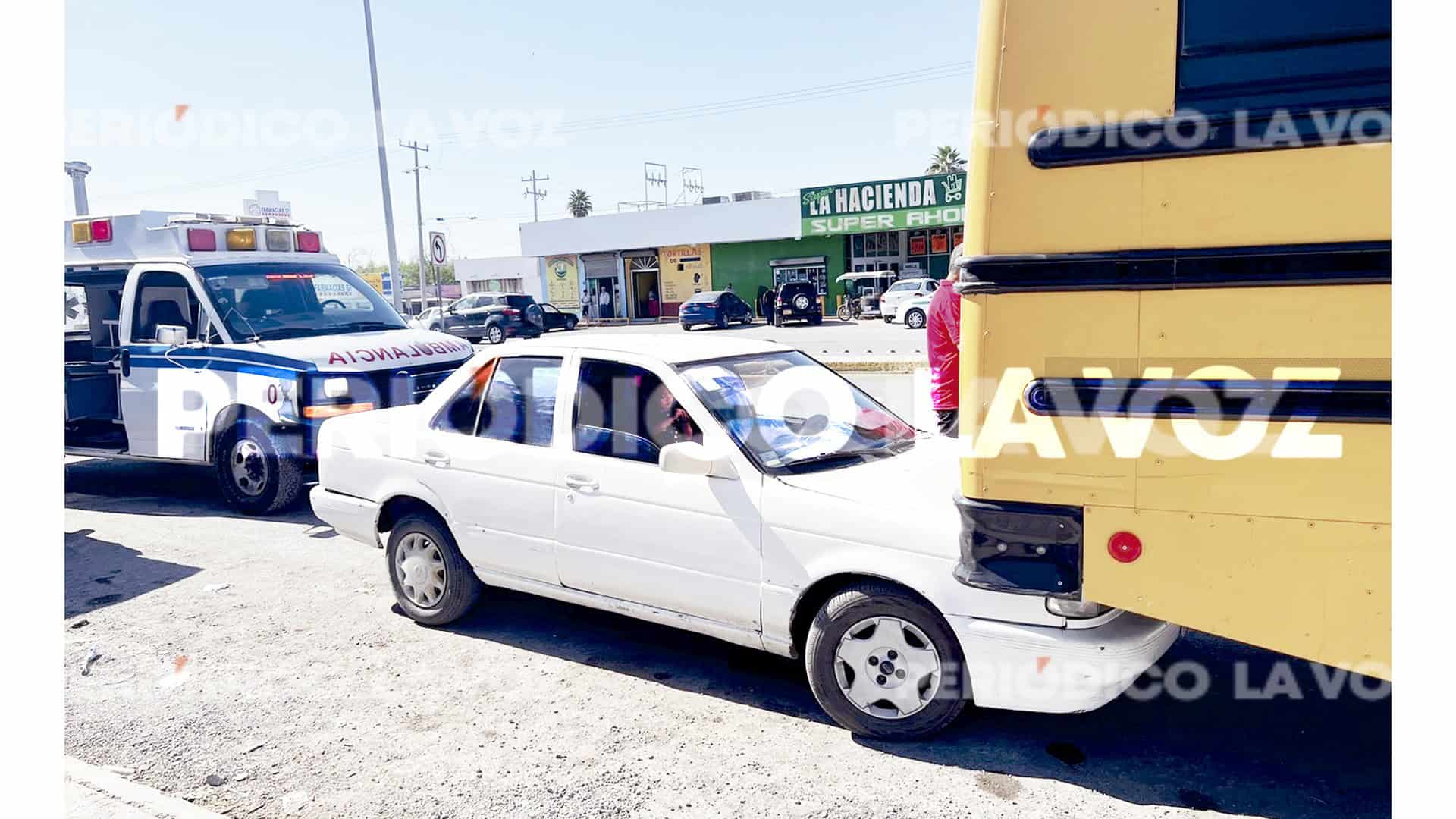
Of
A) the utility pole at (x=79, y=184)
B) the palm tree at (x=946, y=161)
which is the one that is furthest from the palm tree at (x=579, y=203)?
the utility pole at (x=79, y=184)

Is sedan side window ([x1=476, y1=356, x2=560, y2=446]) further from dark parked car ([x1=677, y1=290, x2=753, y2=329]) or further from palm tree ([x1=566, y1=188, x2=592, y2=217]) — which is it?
palm tree ([x1=566, y1=188, x2=592, y2=217])

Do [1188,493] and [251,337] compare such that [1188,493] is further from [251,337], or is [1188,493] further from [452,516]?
[251,337]

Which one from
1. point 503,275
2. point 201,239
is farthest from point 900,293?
point 503,275

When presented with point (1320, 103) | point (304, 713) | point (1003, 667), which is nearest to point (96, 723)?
point (304, 713)

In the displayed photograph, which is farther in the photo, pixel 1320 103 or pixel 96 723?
pixel 96 723

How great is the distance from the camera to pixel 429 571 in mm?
5602

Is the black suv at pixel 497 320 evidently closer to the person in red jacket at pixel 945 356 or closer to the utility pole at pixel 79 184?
the utility pole at pixel 79 184

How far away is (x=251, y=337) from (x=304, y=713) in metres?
4.82

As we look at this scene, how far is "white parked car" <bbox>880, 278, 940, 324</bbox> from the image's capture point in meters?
33.3

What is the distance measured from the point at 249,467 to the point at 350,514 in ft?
10.5

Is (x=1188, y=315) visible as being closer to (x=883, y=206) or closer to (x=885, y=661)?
(x=885, y=661)

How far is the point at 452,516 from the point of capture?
17.7ft

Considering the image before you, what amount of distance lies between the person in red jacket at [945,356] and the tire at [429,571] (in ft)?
9.45

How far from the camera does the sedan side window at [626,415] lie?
189 inches
